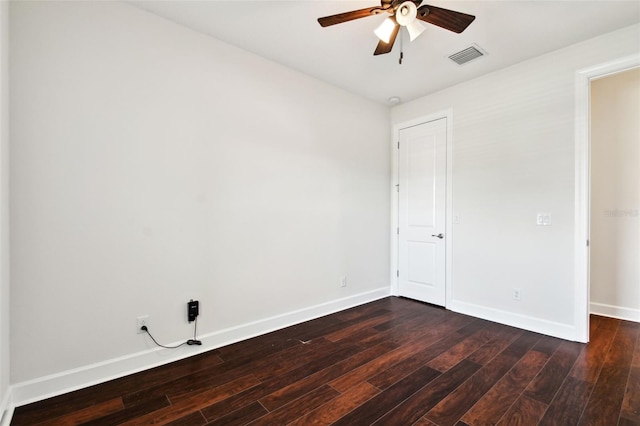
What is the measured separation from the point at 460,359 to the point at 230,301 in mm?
1993

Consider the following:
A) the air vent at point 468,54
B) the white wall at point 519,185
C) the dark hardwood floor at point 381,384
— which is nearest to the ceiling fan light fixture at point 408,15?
the air vent at point 468,54

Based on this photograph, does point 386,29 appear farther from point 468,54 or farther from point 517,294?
point 517,294

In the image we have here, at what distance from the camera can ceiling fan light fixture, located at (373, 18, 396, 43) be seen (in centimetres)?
199

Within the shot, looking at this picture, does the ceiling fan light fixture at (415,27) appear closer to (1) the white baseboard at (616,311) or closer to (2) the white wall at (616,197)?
(2) the white wall at (616,197)

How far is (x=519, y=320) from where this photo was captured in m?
2.97

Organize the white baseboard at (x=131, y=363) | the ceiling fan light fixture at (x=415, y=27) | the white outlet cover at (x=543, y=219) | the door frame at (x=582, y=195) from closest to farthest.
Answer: the white baseboard at (x=131, y=363) → the ceiling fan light fixture at (x=415, y=27) → the door frame at (x=582, y=195) → the white outlet cover at (x=543, y=219)

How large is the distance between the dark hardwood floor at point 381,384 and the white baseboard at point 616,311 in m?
0.51

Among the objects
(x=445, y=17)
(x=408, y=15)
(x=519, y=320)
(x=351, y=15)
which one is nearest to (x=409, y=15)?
(x=408, y=15)

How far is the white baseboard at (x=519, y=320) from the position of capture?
269cm

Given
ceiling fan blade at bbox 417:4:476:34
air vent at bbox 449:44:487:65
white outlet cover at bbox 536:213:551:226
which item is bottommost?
white outlet cover at bbox 536:213:551:226

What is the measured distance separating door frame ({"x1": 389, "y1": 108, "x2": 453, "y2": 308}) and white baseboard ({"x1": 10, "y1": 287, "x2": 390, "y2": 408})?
1.51m

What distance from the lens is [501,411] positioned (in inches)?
67.3

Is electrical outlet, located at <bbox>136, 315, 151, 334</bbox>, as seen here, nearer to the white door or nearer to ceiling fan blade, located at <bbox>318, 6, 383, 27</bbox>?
ceiling fan blade, located at <bbox>318, 6, 383, 27</bbox>

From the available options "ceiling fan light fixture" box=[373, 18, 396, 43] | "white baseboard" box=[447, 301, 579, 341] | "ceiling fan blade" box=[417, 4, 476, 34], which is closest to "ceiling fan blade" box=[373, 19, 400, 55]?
"ceiling fan light fixture" box=[373, 18, 396, 43]
